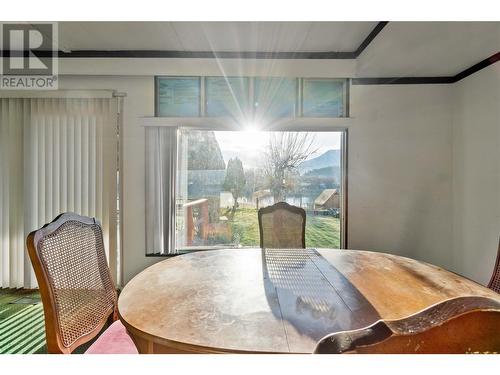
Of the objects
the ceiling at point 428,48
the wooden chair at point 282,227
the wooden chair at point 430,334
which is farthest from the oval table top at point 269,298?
the ceiling at point 428,48

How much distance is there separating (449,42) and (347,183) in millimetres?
1533

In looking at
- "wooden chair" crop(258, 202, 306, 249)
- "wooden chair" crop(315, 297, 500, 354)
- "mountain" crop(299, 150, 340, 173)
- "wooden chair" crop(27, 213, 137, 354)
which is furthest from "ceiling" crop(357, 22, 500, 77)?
"wooden chair" crop(27, 213, 137, 354)

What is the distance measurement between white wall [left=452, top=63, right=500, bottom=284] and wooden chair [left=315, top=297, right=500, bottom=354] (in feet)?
8.90

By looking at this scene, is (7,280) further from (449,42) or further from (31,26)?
(449,42)

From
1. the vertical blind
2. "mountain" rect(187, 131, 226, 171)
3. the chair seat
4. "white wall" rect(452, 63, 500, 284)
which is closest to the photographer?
the chair seat

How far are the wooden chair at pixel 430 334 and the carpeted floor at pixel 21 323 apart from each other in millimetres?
2335

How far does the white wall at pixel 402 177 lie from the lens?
10.0 ft

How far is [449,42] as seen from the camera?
218cm

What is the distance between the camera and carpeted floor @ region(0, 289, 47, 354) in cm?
197

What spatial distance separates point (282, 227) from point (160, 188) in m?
1.52

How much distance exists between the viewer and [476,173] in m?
2.74

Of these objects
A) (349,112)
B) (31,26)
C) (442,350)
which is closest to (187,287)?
(442,350)

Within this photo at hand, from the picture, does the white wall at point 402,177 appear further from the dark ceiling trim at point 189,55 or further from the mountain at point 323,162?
the dark ceiling trim at point 189,55

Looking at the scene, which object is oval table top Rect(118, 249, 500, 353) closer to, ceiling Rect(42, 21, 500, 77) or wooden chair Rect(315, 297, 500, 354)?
wooden chair Rect(315, 297, 500, 354)
